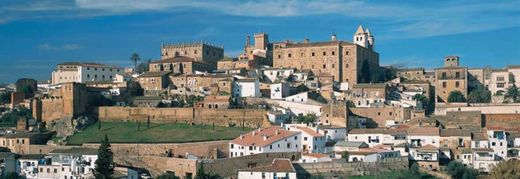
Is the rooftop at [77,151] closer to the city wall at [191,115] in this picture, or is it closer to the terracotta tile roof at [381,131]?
the city wall at [191,115]

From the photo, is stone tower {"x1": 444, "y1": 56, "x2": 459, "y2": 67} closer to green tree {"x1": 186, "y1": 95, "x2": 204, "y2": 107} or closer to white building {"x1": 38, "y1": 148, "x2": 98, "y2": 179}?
green tree {"x1": 186, "y1": 95, "x2": 204, "y2": 107}

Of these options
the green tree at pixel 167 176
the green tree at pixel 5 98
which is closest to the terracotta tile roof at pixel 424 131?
the green tree at pixel 167 176

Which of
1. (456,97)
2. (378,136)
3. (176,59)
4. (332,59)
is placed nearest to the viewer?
(378,136)

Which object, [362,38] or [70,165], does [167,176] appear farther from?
[362,38]

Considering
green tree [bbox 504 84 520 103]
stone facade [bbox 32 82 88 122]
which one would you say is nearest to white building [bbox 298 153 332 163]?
stone facade [bbox 32 82 88 122]

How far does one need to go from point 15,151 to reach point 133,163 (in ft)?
29.2

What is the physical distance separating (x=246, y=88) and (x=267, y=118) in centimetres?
781

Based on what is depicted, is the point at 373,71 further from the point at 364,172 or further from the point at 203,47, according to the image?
the point at 364,172

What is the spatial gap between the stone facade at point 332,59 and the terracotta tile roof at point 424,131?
59.9 feet

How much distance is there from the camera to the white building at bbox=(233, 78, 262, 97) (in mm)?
55625

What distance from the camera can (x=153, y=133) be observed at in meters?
48.0

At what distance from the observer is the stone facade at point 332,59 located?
6344 cm

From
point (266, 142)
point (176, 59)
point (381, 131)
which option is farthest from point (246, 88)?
point (266, 142)

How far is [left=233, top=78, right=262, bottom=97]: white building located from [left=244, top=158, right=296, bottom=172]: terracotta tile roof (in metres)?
17.2
